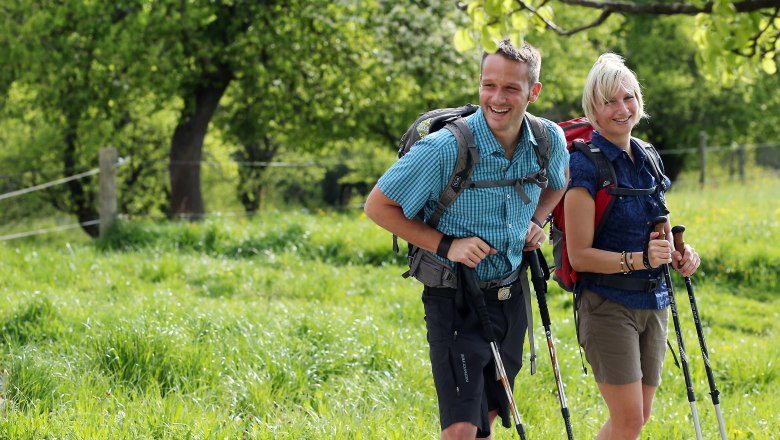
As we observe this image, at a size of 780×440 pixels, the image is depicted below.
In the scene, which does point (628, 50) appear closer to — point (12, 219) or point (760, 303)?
point (12, 219)

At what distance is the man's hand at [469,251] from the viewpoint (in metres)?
3.52

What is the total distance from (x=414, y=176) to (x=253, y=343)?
2983 millimetres

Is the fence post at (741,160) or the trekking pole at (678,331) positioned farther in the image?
the fence post at (741,160)

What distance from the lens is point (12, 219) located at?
27547mm

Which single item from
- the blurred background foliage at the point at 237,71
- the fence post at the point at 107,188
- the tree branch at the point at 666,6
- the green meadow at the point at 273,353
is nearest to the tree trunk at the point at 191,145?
the blurred background foliage at the point at 237,71

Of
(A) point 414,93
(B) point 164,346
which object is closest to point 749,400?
(B) point 164,346

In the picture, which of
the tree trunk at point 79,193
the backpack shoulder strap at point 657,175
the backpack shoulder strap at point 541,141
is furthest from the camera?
the tree trunk at point 79,193

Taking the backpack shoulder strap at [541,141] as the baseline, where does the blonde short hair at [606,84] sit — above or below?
above

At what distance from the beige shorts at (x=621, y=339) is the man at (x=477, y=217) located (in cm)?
45

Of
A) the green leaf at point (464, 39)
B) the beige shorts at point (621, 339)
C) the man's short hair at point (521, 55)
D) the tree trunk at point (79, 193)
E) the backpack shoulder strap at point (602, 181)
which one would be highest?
the green leaf at point (464, 39)

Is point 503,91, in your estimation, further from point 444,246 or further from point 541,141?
point 444,246

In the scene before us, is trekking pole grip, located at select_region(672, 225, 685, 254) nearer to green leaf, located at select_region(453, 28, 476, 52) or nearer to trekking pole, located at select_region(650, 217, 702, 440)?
trekking pole, located at select_region(650, 217, 702, 440)

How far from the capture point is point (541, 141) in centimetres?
377

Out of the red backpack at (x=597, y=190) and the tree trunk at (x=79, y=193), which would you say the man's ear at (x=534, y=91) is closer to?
the red backpack at (x=597, y=190)
